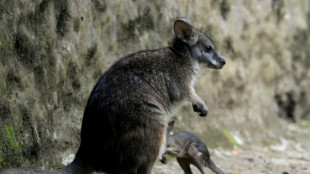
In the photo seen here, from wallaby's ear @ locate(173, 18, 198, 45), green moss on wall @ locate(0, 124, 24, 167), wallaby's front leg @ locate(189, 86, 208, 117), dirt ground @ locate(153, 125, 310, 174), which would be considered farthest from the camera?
dirt ground @ locate(153, 125, 310, 174)

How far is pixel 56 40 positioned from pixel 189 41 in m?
1.54

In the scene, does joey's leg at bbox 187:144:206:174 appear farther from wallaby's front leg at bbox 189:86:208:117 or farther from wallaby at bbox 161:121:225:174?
wallaby's front leg at bbox 189:86:208:117

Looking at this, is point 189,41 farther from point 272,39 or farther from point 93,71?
point 272,39

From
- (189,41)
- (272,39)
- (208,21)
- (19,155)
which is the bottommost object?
(19,155)

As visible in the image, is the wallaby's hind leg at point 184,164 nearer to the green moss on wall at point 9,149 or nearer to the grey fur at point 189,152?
the grey fur at point 189,152

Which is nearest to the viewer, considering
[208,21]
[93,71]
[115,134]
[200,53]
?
[115,134]

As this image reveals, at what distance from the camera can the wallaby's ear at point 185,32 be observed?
607 centimetres

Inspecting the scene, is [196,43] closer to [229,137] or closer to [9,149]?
[9,149]

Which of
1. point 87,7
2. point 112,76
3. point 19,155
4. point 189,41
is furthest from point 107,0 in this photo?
point 19,155

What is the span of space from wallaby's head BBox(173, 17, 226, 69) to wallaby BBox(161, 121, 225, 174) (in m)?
0.97

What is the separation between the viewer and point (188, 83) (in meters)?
5.80

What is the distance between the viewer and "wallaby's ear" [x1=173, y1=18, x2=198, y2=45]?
6066 mm

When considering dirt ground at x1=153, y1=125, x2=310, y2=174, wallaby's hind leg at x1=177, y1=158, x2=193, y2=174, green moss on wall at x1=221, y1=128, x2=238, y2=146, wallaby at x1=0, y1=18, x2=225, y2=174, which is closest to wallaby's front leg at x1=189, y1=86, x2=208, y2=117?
wallaby at x1=0, y1=18, x2=225, y2=174

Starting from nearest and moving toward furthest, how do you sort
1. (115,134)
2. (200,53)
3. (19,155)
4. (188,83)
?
(115,134), (19,155), (188,83), (200,53)
